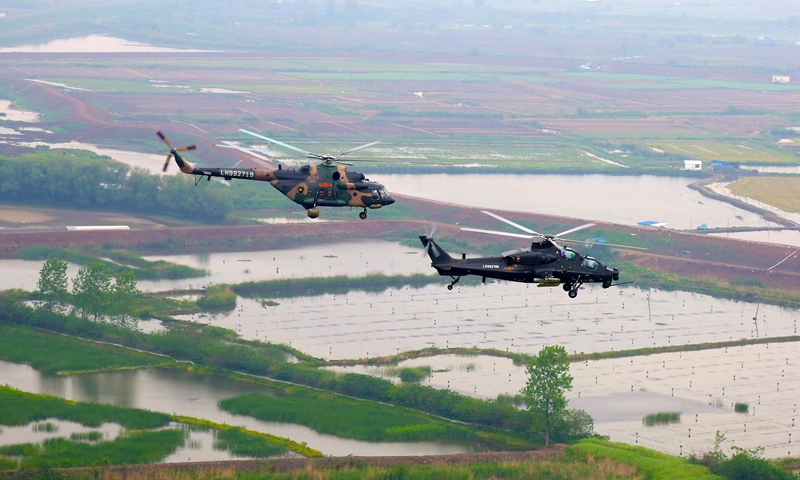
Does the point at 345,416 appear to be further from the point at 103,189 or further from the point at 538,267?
the point at 103,189

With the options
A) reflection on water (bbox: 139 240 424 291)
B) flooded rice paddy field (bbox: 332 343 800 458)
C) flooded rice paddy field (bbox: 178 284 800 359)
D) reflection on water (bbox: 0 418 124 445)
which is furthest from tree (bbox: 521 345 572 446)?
reflection on water (bbox: 139 240 424 291)

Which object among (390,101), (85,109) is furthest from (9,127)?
(390,101)

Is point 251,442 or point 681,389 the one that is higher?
point 681,389

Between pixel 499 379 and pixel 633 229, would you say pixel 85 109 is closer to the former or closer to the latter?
pixel 633 229

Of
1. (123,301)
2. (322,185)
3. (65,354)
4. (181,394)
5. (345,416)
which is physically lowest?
(345,416)

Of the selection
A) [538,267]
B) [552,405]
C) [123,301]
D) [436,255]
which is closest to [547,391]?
[552,405]

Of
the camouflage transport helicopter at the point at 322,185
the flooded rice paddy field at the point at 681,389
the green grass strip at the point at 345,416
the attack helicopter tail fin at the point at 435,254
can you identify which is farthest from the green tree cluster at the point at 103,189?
the attack helicopter tail fin at the point at 435,254
